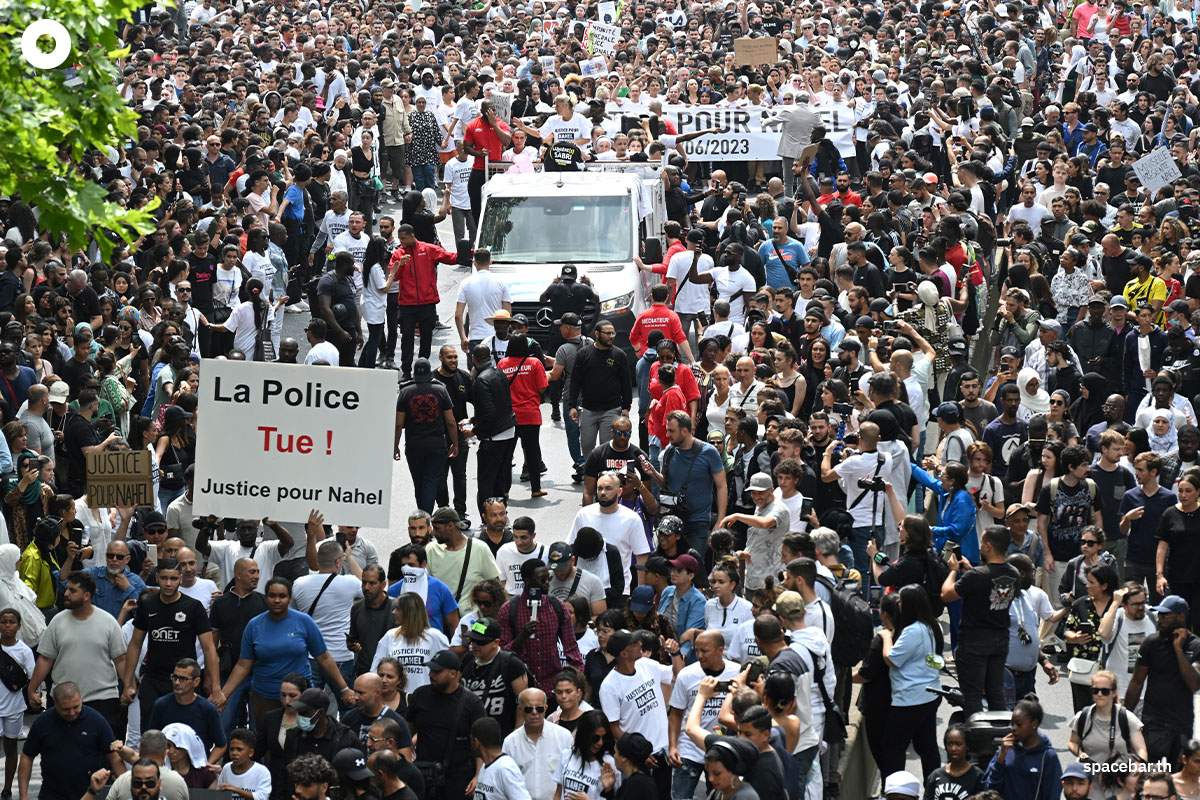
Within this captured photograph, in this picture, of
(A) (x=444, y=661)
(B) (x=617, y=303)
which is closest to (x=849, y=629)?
(A) (x=444, y=661)

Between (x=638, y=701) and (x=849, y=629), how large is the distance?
175 centimetres

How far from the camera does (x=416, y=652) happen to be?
11773mm

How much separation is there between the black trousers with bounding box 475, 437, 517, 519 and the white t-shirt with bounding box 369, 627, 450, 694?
4648mm

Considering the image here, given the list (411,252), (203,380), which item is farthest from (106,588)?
(411,252)

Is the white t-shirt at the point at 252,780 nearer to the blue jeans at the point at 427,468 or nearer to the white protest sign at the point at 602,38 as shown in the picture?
the blue jeans at the point at 427,468

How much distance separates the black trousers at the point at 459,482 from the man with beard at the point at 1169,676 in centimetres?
636

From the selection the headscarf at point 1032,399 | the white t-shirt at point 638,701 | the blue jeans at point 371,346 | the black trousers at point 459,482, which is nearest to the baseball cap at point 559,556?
the white t-shirt at point 638,701

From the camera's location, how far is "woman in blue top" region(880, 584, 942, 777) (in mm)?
11891

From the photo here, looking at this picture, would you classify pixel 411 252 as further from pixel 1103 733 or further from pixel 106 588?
pixel 1103 733

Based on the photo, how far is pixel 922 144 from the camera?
86.2ft

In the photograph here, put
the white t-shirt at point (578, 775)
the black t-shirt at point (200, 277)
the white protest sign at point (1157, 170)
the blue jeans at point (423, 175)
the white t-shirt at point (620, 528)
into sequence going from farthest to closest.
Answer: the blue jeans at point (423, 175) < the white protest sign at point (1157, 170) < the black t-shirt at point (200, 277) < the white t-shirt at point (620, 528) < the white t-shirt at point (578, 775)

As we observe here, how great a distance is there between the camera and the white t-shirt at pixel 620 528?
13.7 m

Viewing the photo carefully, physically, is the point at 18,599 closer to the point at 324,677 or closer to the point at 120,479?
the point at 120,479

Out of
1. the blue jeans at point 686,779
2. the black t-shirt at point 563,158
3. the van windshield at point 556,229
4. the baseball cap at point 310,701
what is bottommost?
the blue jeans at point 686,779
